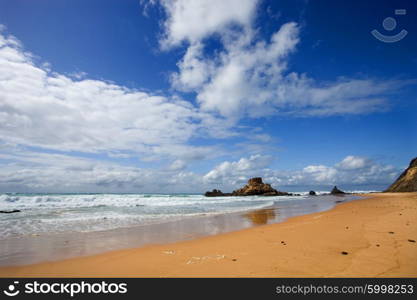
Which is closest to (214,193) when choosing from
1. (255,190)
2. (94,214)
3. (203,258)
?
(255,190)

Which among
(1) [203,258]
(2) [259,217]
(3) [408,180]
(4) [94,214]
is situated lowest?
(1) [203,258]

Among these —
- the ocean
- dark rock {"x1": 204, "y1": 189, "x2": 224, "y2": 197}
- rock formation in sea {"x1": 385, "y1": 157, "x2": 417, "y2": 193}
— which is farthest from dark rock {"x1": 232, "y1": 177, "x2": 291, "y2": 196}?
the ocean

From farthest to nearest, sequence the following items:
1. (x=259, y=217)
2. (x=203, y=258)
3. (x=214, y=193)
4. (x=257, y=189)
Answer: (x=214, y=193)
(x=257, y=189)
(x=259, y=217)
(x=203, y=258)

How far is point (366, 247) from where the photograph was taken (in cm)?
482

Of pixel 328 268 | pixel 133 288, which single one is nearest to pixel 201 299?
pixel 133 288

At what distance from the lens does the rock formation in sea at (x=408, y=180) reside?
43000 millimetres

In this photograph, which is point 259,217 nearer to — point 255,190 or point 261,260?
point 261,260

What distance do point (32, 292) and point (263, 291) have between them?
11.4 ft

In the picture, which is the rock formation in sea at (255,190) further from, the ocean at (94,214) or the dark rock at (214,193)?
the ocean at (94,214)

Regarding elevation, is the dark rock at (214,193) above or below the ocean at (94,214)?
above

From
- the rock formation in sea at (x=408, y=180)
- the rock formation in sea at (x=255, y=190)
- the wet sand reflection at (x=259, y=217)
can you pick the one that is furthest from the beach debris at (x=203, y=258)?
the rock formation in sea at (x=255, y=190)

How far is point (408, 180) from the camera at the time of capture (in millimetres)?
44688

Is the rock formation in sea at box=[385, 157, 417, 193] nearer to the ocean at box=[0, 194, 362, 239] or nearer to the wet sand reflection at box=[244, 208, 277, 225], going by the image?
the ocean at box=[0, 194, 362, 239]

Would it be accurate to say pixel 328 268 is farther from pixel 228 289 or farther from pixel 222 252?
pixel 222 252
